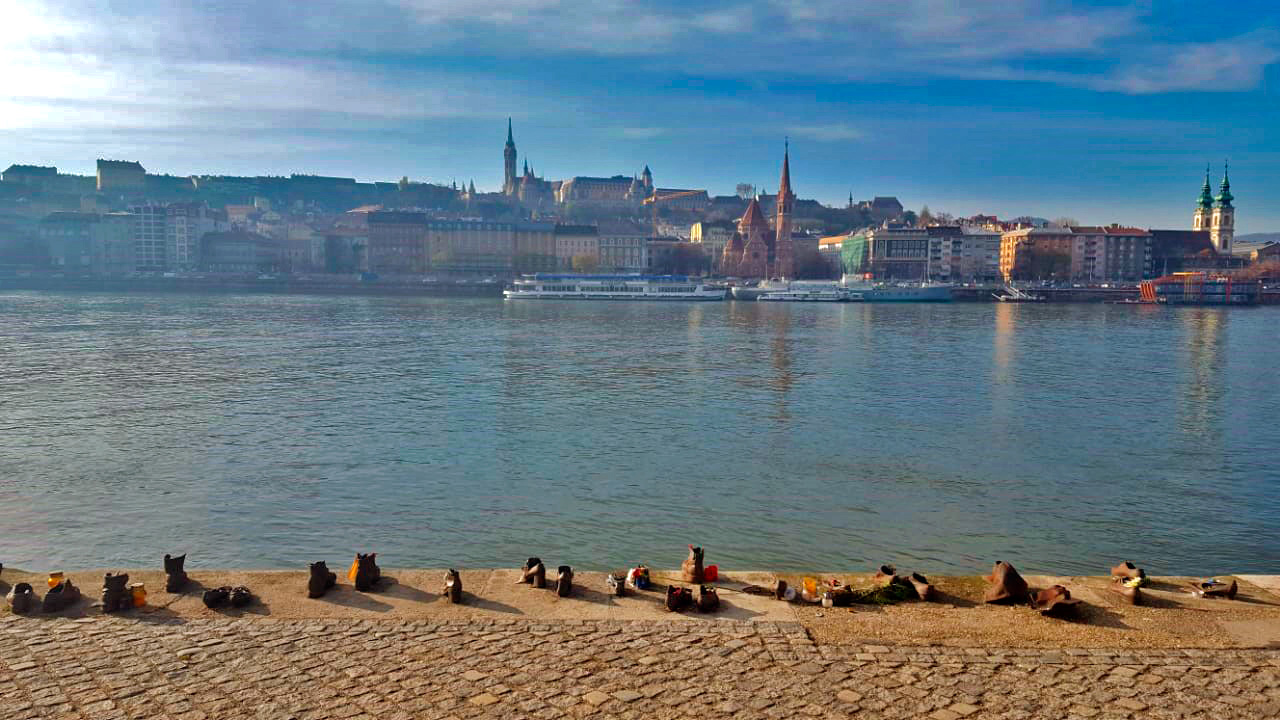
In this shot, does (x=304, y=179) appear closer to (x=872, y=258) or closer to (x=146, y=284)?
(x=146, y=284)

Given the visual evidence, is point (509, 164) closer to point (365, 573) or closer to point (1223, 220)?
point (1223, 220)

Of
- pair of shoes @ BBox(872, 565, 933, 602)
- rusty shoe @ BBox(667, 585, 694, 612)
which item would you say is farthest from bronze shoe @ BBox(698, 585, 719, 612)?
pair of shoes @ BBox(872, 565, 933, 602)

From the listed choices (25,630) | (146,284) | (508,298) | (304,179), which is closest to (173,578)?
(25,630)

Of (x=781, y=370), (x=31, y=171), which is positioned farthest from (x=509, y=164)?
(x=781, y=370)

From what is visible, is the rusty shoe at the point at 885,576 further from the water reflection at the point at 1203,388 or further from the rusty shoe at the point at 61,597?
the water reflection at the point at 1203,388

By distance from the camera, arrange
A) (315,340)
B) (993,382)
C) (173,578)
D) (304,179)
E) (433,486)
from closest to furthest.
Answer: (173,578) → (433,486) → (993,382) → (315,340) → (304,179)

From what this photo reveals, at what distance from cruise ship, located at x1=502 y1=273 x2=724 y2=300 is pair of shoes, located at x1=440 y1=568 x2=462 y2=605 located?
6307 centimetres

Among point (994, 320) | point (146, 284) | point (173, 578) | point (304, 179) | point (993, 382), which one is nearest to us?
point (173, 578)

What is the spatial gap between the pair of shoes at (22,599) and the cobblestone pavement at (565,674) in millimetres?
225

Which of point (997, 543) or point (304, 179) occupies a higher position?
point (304, 179)

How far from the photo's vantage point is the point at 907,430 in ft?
51.0

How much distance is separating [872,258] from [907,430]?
84425 millimetres

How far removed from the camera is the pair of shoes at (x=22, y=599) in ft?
19.6

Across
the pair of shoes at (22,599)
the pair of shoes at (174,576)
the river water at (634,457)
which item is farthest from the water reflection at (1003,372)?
the pair of shoes at (22,599)
